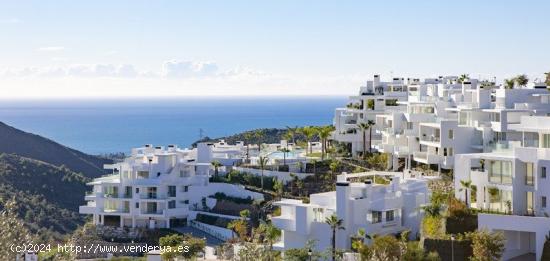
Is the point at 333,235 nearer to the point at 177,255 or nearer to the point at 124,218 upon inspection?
the point at 177,255

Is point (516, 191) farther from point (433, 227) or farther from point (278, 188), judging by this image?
point (278, 188)

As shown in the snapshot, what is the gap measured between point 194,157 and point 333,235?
23161 millimetres

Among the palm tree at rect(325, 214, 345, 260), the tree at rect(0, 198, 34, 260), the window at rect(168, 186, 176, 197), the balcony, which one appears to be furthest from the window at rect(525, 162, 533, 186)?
the window at rect(168, 186, 176, 197)

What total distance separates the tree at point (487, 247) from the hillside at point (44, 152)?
189ft

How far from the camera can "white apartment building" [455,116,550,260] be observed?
31562 mm

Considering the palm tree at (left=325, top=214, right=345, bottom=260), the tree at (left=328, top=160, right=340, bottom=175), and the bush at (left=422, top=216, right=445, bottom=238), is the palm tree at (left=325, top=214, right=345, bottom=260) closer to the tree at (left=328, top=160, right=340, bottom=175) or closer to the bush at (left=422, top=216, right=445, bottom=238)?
the bush at (left=422, top=216, right=445, bottom=238)

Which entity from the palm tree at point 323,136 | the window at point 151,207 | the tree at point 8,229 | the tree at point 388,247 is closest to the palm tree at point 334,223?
the tree at point 388,247

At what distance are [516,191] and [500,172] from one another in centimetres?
112

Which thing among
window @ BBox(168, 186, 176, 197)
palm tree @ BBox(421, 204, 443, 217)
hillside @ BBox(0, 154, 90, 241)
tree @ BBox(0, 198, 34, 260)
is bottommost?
hillside @ BBox(0, 154, 90, 241)

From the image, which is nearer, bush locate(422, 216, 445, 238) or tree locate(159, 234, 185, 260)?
bush locate(422, 216, 445, 238)

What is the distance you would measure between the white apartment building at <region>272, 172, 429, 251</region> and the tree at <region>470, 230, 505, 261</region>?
703cm

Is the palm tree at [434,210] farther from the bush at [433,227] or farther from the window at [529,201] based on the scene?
the window at [529,201]

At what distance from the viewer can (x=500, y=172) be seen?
33.5m

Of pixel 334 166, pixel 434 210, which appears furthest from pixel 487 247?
pixel 334 166
